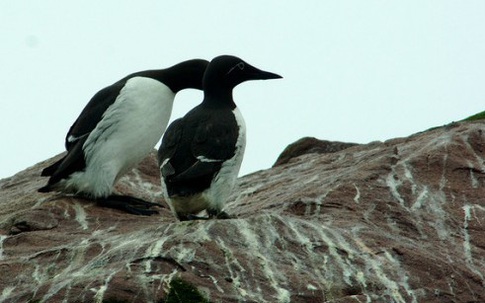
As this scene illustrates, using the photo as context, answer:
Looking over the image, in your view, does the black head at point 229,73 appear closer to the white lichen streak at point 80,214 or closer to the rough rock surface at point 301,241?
the rough rock surface at point 301,241

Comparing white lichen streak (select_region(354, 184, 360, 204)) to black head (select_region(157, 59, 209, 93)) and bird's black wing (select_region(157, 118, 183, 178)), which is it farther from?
black head (select_region(157, 59, 209, 93))

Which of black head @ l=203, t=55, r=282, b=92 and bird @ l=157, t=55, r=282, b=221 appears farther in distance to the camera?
black head @ l=203, t=55, r=282, b=92

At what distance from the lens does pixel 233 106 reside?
36.3 feet

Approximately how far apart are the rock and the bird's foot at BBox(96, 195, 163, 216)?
3.30 metres

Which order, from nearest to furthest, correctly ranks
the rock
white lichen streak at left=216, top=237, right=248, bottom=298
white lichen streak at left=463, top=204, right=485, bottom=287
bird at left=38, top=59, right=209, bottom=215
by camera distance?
white lichen streak at left=216, top=237, right=248, bottom=298 < white lichen streak at left=463, top=204, right=485, bottom=287 < bird at left=38, top=59, right=209, bottom=215 < the rock

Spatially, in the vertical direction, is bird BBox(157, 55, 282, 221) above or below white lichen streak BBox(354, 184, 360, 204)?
above

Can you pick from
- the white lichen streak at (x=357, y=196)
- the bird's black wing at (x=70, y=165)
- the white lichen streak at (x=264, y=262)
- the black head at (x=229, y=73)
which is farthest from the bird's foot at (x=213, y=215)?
the bird's black wing at (x=70, y=165)

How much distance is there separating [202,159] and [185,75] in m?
2.71

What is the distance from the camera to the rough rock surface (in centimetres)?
862

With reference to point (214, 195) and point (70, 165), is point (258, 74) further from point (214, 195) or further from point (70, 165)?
point (70, 165)

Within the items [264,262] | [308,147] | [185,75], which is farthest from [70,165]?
[308,147]

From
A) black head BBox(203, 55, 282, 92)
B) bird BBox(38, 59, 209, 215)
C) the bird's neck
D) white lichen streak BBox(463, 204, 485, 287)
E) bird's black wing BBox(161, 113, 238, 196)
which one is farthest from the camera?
bird BBox(38, 59, 209, 215)

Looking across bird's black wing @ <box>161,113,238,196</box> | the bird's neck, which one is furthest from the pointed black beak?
bird's black wing @ <box>161,113,238,196</box>

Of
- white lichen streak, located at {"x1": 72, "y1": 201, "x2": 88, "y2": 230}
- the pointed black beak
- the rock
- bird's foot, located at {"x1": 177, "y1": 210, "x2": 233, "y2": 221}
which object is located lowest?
the rock
